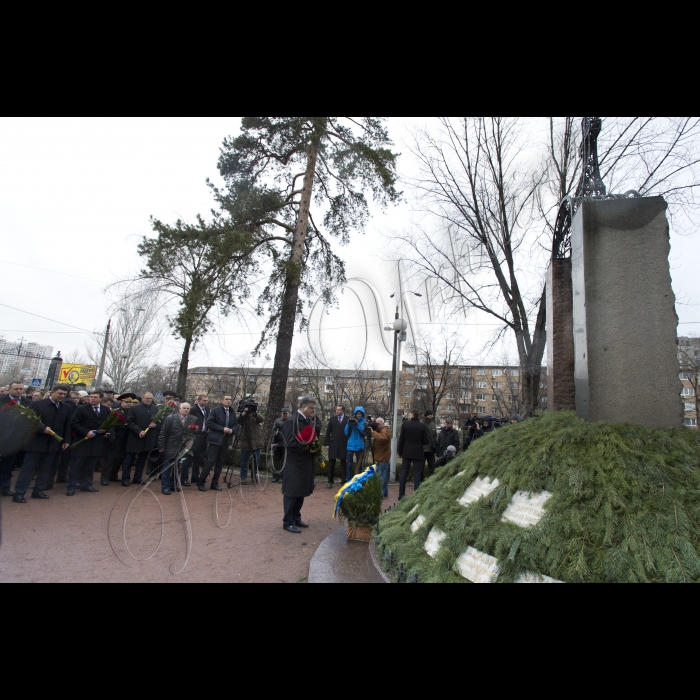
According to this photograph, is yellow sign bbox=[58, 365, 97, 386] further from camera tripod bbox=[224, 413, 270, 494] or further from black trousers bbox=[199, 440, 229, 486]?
black trousers bbox=[199, 440, 229, 486]

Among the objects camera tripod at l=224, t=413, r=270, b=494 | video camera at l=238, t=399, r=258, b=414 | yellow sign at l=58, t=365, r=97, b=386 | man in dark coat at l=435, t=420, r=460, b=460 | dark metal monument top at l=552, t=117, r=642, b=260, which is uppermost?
dark metal monument top at l=552, t=117, r=642, b=260

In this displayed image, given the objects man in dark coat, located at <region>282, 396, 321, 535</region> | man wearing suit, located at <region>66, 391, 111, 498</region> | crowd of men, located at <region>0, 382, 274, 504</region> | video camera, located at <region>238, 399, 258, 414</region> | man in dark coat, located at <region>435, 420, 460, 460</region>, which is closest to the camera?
man in dark coat, located at <region>282, 396, 321, 535</region>

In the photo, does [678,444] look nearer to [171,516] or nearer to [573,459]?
[573,459]

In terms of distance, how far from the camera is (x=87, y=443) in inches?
334

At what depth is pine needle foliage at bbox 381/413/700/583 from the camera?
3230 millimetres

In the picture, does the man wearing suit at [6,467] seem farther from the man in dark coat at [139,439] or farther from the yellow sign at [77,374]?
the yellow sign at [77,374]

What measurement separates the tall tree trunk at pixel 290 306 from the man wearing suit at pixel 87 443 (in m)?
5.21

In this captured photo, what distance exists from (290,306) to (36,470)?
8269mm

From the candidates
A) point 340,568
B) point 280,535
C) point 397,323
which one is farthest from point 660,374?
point 397,323

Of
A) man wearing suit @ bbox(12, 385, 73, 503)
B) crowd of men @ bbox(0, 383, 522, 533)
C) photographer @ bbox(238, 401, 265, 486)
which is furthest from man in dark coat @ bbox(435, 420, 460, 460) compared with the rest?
man wearing suit @ bbox(12, 385, 73, 503)

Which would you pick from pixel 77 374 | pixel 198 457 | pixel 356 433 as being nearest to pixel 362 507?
pixel 356 433

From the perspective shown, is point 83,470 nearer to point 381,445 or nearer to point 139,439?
point 139,439

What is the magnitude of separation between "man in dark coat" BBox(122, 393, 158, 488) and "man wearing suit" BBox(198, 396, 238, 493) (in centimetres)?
116

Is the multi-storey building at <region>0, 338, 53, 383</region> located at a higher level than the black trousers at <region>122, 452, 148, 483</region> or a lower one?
higher
